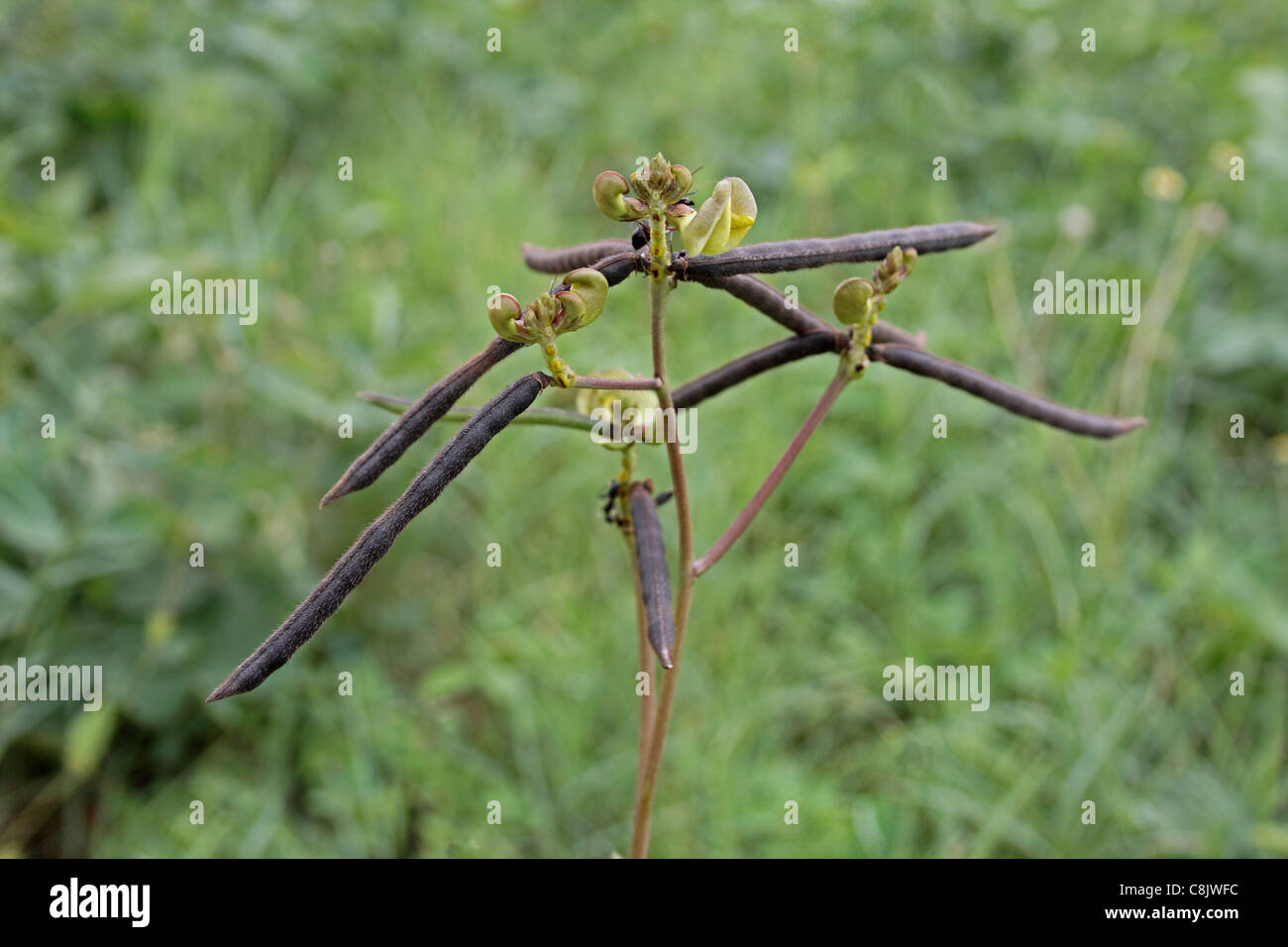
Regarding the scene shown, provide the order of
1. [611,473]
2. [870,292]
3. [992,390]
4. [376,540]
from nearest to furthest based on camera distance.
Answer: [376,540], [870,292], [992,390], [611,473]

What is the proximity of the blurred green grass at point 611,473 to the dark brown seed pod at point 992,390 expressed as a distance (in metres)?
0.89

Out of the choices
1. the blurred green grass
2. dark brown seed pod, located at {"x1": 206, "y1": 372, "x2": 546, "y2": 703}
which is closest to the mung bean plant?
dark brown seed pod, located at {"x1": 206, "y1": 372, "x2": 546, "y2": 703}

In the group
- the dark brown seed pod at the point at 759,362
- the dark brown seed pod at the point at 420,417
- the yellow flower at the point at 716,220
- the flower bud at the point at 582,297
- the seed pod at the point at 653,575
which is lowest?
the seed pod at the point at 653,575

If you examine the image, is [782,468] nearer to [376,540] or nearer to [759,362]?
[759,362]

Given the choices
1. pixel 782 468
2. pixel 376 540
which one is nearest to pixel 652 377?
pixel 782 468

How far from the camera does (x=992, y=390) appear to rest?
96cm

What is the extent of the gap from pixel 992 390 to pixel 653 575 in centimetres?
37

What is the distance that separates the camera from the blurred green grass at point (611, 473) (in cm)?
214

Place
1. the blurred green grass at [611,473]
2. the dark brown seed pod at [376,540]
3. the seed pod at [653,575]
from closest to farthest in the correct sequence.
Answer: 1. the dark brown seed pod at [376,540]
2. the seed pod at [653,575]
3. the blurred green grass at [611,473]

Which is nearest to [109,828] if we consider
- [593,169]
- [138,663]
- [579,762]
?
[138,663]

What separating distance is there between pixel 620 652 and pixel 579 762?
11.3 inches

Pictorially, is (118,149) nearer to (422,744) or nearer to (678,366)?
(678,366)

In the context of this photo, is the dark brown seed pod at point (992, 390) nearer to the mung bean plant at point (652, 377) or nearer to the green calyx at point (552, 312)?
the mung bean plant at point (652, 377)

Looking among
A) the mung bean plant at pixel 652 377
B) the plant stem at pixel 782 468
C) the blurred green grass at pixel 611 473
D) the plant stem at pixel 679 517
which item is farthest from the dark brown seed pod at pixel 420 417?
the blurred green grass at pixel 611 473
